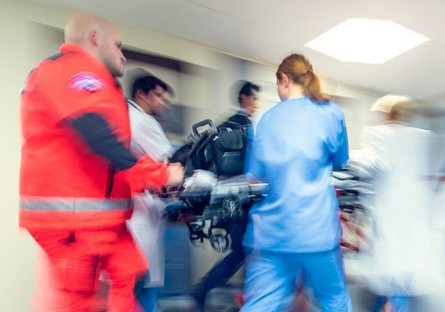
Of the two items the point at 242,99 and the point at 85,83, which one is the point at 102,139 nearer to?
the point at 85,83

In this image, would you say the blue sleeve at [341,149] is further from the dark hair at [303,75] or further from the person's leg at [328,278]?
the person's leg at [328,278]

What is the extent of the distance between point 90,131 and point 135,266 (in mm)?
498

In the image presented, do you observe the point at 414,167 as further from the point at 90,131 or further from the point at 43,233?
the point at 43,233

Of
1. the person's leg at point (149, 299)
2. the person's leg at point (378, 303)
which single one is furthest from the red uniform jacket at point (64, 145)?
the person's leg at point (378, 303)

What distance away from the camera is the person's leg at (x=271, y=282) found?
3.39 feet

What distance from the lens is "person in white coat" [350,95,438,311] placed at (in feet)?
4.58

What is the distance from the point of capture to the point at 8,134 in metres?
1.44

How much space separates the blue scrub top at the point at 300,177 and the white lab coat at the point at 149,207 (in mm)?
503

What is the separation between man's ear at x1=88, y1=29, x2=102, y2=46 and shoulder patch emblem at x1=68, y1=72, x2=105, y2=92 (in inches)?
10.0

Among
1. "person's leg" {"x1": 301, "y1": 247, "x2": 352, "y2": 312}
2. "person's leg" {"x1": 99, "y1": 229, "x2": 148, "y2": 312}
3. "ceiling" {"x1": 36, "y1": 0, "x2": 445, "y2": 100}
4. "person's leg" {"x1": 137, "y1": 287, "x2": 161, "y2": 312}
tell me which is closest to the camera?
"person's leg" {"x1": 99, "y1": 229, "x2": 148, "y2": 312}

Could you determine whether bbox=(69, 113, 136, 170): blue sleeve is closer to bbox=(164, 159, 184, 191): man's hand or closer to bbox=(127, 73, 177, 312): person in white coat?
bbox=(164, 159, 184, 191): man's hand

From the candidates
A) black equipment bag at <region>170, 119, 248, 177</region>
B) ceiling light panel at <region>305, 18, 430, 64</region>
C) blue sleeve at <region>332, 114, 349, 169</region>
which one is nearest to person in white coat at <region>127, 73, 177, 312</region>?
black equipment bag at <region>170, 119, 248, 177</region>

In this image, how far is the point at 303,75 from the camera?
3.82 ft

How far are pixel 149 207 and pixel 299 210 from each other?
2.33ft
